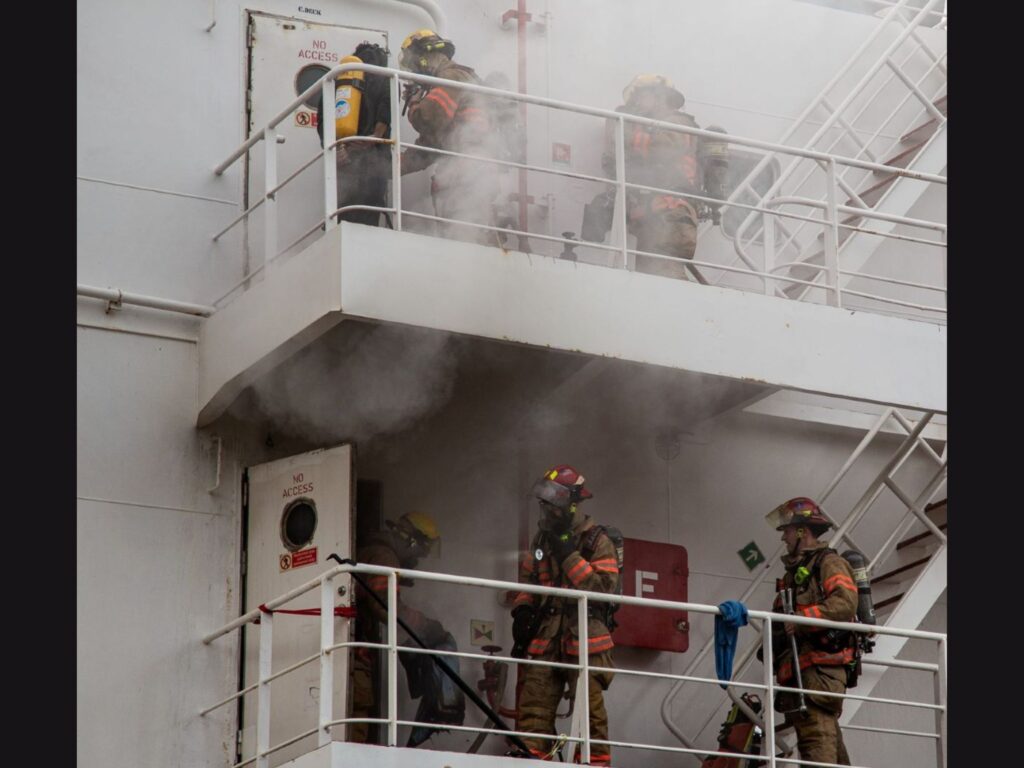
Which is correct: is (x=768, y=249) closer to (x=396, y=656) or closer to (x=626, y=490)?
(x=626, y=490)

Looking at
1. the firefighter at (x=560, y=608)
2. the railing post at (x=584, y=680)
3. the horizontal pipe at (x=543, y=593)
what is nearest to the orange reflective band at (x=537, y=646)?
the firefighter at (x=560, y=608)

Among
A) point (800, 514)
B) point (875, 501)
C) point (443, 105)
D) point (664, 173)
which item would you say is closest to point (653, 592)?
point (800, 514)

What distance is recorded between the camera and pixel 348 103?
12.5 m

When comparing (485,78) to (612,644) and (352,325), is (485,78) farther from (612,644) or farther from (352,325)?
(612,644)

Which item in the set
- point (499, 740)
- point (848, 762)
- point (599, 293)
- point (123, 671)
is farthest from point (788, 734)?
point (123, 671)

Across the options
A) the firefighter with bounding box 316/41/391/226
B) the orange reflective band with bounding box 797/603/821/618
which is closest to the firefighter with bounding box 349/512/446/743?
the firefighter with bounding box 316/41/391/226

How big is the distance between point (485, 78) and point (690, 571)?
306 centimetres

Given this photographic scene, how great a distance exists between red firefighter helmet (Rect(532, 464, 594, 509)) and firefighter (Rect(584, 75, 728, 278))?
145cm

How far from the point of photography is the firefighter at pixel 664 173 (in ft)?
42.5

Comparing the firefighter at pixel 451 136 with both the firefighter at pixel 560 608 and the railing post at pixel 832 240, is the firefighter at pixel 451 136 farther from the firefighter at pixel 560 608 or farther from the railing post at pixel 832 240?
the railing post at pixel 832 240

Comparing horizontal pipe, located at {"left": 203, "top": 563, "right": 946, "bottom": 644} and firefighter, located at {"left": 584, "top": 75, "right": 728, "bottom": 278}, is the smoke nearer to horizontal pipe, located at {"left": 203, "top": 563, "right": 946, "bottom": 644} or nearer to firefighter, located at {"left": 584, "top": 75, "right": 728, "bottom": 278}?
horizontal pipe, located at {"left": 203, "top": 563, "right": 946, "bottom": 644}

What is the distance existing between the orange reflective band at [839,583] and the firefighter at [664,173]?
195 centimetres

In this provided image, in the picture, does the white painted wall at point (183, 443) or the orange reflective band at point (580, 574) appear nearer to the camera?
the orange reflective band at point (580, 574)

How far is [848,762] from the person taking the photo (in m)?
12.3
